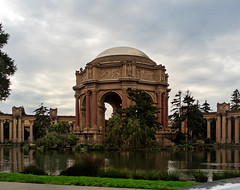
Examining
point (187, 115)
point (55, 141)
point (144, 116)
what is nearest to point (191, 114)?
point (187, 115)

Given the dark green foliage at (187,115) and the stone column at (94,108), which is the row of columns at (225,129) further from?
the stone column at (94,108)

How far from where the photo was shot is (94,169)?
12102 millimetres

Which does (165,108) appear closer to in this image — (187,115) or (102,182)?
(187,115)

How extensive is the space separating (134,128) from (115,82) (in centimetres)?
1797

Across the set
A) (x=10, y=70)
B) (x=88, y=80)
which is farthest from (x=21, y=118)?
(x=10, y=70)

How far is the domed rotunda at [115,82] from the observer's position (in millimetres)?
48906

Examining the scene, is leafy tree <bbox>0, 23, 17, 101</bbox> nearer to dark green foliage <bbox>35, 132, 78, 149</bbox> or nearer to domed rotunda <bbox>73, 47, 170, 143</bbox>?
dark green foliage <bbox>35, 132, 78, 149</bbox>

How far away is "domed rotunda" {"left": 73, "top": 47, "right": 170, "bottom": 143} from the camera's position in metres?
48.9

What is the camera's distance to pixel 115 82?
5022 centimetres

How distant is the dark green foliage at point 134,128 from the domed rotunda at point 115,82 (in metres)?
10.2

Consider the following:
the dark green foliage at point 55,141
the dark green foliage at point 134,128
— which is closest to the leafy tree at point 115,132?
the dark green foliage at point 134,128

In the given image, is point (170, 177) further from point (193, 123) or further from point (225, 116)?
point (225, 116)

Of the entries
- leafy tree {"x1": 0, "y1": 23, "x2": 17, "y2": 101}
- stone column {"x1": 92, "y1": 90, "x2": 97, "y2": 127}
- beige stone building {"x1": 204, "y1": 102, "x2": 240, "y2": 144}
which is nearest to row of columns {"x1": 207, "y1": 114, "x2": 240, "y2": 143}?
beige stone building {"x1": 204, "y1": 102, "x2": 240, "y2": 144}

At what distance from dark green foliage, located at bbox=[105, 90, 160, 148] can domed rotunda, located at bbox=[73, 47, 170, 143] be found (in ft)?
33.5
